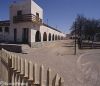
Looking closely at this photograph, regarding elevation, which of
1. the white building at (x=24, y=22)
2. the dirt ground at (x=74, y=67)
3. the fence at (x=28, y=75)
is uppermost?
the white building at (x=24, y=22)

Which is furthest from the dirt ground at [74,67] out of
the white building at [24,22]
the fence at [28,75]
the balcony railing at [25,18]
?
the white building at [24,22]

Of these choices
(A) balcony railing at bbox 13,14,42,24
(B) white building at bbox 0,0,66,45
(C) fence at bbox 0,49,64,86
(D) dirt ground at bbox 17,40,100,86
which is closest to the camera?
(C) fence at bbox 0,49,64,86

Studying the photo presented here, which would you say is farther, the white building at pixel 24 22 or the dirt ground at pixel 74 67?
the white building at pixel 24 22

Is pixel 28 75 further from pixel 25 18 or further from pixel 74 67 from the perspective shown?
pixel 25 18

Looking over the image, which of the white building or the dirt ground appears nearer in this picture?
the dirt ground

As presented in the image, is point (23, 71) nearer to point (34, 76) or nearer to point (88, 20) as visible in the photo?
point (34, 76)

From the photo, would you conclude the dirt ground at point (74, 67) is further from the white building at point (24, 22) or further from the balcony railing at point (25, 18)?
the white building at point (24, 22)

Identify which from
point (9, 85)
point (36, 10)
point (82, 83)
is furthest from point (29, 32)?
point (9, 85)

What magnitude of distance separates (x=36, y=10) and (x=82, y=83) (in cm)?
2558

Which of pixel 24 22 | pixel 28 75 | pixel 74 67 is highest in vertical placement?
pixel 24 22

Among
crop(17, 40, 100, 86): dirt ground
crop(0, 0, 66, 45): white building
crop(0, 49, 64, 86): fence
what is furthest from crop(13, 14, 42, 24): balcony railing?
crop(0, 49, 64, 86): fence

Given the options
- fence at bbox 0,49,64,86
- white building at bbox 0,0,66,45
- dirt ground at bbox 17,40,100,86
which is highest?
white building at bbox 0,0,66,45

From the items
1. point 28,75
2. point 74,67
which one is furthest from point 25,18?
point 28,75

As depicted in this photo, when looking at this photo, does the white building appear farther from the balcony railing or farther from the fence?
the fence
